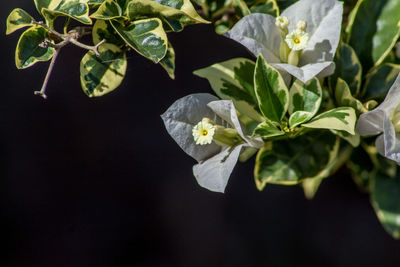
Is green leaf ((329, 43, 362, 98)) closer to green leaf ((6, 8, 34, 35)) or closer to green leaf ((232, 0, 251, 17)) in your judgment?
green leaf ((232, 0, 251, 17))

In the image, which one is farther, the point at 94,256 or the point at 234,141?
the point at 94,256

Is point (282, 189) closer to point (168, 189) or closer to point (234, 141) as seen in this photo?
point (168, 189)

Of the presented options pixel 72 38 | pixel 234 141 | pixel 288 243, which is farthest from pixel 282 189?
pixel 72 38

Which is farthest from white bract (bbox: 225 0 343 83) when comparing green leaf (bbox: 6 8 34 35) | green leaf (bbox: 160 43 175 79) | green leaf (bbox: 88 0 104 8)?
green leaf (bbox: 6 8 34 35)

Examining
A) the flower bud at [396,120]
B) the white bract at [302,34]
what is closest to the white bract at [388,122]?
the flower bud at [396,120]

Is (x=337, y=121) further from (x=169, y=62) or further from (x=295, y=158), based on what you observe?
(x=169, y=62)

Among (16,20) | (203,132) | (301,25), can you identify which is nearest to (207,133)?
(203,132)

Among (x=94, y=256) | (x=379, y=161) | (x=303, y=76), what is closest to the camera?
(x=303, y=76)
